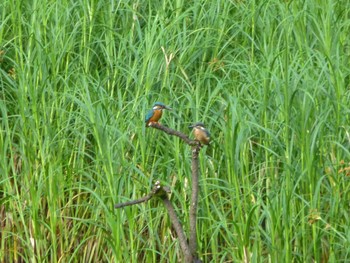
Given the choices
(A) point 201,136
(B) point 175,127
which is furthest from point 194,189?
(B) point 175,127

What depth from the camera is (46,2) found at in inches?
222

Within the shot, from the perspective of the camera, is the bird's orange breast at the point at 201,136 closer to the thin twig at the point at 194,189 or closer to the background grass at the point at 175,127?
the thin twig at the point at 194,189

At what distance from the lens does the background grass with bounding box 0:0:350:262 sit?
453 centimetres

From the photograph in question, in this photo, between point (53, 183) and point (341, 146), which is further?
point (53, 183)

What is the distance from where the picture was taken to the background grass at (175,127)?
4.53 meters

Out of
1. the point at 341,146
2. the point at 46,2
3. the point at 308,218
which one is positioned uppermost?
the point at 46,2

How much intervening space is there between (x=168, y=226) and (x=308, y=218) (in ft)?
2.24

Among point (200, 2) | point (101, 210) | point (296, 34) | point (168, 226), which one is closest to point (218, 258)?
point (168, 226)

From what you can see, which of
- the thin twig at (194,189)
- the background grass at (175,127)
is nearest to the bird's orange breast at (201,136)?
the thin twig at (194,189)

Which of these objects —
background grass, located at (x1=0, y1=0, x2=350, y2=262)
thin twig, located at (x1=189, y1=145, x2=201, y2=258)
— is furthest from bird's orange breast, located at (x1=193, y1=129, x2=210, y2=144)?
background grass, located at (x1=0, y1=0, x2=350, y2=262)

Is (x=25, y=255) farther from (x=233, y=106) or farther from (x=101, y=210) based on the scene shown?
(x=233, y=106)

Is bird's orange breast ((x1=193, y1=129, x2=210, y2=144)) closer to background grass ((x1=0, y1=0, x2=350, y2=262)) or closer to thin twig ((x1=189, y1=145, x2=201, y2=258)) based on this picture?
thin twig ((x1=189, y1=145, x2=201, y2=258))

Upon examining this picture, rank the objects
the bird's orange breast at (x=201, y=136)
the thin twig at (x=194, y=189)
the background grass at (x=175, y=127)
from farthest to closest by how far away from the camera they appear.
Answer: the background grass at (x=175, y=127) < the bird's orange breast at (x=201, y=136) < the thin twig at (x=194, y=189)

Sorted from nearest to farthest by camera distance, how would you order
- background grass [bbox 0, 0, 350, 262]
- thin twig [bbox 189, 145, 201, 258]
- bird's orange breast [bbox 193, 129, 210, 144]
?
thin twig [bbox 189, 145, 201, 258]
bird's orange breast [bbox 193, 129, 210, 144]
background grass [bbox 0, 0, 350, 262]
